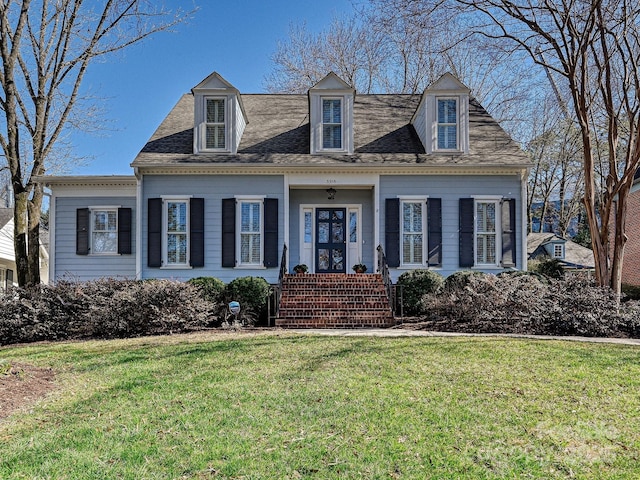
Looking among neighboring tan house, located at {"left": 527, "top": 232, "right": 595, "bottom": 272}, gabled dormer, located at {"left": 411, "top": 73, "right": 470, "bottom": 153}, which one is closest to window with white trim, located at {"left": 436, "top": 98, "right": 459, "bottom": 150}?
gabled dormer, located at {"left": 411, "top": 73, "right": 470, "bottom": 153}

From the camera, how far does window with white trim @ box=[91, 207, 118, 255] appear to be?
1371 centimetres

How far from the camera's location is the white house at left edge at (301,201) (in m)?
13.1

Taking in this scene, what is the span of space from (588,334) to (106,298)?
9.53 meters

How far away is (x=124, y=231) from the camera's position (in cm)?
1359

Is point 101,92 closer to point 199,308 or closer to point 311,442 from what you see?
point 199,308

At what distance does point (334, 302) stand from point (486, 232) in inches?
191

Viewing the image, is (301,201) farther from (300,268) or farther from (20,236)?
(20,236)

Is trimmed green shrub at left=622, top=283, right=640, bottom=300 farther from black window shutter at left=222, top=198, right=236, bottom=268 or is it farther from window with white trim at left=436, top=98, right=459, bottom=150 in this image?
black window shutter at left=222, top=198, right=236, bottom=268

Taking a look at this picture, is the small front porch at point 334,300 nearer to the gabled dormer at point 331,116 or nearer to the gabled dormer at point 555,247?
the gabled dormer at point 331,116

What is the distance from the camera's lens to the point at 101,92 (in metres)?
13.9

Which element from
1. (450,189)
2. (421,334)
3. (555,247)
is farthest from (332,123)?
(555,247)

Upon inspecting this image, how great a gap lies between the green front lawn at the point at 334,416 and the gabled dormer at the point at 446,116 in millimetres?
7750

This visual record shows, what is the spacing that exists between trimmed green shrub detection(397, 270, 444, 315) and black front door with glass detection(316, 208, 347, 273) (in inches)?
106

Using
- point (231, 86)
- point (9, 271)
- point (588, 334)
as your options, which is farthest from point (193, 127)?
point (9, 271)
